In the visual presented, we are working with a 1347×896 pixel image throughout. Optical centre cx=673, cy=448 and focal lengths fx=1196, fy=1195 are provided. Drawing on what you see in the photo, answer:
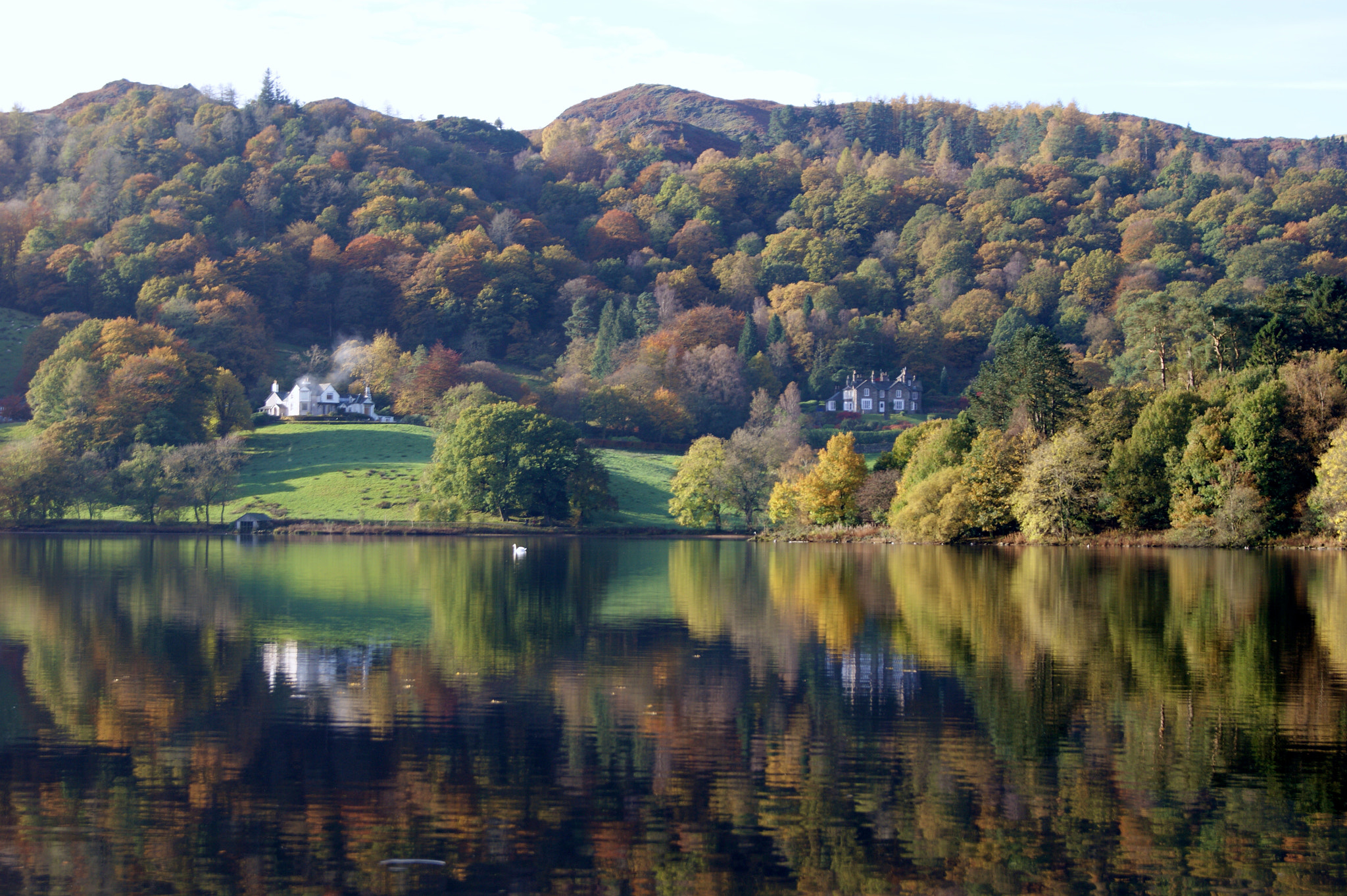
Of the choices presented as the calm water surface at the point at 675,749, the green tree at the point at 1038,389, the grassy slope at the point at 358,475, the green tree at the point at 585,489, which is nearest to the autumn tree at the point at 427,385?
the grassy slope at the point at 358,475

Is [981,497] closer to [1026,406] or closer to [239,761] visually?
[1026,406]

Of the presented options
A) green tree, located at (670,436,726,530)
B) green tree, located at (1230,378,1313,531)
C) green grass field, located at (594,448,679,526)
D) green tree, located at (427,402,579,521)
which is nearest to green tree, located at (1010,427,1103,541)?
green tree, located at (1230,378,1313,531)

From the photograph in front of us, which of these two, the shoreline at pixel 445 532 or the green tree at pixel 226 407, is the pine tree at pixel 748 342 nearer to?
the green tree at pixel 226 407

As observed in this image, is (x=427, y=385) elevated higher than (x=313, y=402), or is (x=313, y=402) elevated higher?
(x=427, y=385)

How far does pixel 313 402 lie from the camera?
445 ft

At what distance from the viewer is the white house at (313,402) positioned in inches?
5241

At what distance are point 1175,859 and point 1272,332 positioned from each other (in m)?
71.3

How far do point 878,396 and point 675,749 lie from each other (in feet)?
463

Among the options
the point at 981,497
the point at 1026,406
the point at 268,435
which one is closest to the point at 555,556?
the point at 981,497

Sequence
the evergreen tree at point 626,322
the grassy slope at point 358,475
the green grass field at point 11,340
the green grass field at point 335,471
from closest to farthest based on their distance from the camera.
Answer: the green grass field at point 335,471
the grassy slope at point 358,475
the green grass field at point 11,340
the evergreen tree at point 626,322

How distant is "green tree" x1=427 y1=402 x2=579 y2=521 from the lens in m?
91.7

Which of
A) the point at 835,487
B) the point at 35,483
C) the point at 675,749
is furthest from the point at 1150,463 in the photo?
the point at 35,483

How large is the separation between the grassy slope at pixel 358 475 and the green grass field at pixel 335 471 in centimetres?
6

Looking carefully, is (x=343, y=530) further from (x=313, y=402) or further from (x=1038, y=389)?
(x=313, y=402)
